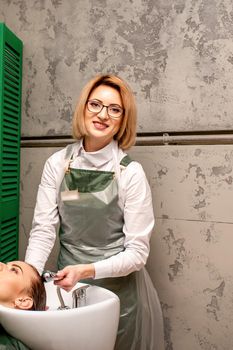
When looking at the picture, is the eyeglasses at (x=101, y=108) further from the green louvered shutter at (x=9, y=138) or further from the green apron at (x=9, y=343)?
the green apron at (x=9, y=343)

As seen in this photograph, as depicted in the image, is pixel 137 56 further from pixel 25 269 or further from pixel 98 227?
pixel 25 269

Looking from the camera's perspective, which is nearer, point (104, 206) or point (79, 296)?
point (79, 296)

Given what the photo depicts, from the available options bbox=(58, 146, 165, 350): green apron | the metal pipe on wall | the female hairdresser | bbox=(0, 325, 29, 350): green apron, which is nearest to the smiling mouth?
the female hairdresser

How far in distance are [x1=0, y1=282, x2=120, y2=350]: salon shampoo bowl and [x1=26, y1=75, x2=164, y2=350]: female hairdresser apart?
39 cm

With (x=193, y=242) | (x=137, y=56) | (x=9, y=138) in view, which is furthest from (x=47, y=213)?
(x=137, y=56)

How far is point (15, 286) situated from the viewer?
1.12m

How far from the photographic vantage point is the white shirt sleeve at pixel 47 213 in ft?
4.88

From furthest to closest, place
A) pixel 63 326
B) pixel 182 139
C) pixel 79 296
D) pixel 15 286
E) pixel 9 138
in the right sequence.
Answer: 1. pixel 9 138
2. pixel 182 139
3. pixel 79 296
4. pixel 15 286
5. pixel 63 326

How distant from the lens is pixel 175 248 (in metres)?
1.78

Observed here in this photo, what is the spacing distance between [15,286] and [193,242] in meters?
0.91

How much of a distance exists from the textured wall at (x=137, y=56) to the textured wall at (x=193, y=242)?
160mm

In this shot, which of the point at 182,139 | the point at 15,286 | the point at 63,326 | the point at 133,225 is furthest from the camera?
the point at 182,139

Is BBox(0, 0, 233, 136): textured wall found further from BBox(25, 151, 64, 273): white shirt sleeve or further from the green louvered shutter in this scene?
BBox(25, 151, 64, 273): white shirt sleeve

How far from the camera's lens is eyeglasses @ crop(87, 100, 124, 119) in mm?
1478
